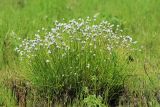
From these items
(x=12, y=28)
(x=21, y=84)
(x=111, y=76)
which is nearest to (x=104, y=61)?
(x=111, y=76)

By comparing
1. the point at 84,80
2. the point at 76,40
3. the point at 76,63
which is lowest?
the point at 84,80

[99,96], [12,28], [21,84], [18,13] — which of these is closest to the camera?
[99,96]

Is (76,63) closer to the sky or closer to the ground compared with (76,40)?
closer to the ground

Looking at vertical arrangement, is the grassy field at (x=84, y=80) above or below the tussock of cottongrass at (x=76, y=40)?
below

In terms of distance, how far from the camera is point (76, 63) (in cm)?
505

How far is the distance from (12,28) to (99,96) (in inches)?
92.6

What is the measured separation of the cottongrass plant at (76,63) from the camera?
16.5 ft

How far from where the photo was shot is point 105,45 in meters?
5.13

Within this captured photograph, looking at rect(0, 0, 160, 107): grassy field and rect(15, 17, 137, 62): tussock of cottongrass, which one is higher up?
rect(15, 17, 137, 62): tussock of cottongrass

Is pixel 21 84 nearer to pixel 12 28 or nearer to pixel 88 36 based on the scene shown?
pixel 88 36

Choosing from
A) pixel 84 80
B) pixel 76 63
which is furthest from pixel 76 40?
pixel 84 80

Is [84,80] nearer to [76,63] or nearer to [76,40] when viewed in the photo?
[76,63]

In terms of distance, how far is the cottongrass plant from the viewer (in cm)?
502

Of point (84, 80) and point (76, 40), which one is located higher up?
point (76, 40)
